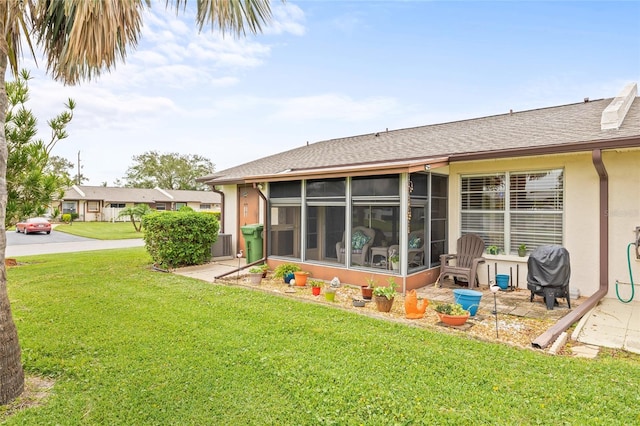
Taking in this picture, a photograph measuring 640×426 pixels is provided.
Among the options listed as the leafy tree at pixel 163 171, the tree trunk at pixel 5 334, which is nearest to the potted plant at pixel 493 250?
the tree trunk at pixel 5 334

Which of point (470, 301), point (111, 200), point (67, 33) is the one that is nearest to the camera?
point (67, 33)

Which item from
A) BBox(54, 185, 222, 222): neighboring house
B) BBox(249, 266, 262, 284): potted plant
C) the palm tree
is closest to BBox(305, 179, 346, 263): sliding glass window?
BBox(249, 266, 262, 284): potted plant

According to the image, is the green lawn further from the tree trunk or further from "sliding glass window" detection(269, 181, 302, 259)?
the tree trunk

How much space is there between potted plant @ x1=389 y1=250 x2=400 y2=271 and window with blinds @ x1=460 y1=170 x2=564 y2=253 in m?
1.87

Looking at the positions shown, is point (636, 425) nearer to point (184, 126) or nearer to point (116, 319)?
point (116, 319)

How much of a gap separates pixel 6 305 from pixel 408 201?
564 cm

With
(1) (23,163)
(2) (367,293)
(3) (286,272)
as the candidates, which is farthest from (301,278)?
(1) (23,163)

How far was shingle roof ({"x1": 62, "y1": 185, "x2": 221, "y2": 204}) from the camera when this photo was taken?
119ft

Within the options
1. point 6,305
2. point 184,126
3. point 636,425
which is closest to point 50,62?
point 6,305

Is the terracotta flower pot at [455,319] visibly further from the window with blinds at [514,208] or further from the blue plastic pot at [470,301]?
the window with blinds at [514,208]

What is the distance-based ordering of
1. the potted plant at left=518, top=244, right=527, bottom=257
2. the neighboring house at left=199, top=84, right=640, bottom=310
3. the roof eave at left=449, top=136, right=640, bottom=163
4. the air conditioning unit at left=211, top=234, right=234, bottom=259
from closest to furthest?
1. the roof eave at left=449, top=136, right=640, bottom=163
2. the neighboring house at left=199, top=84, right=640, bottom=310
3. the potted plant at left=518, top=244, right=527, bottom=257
4. the air conditioning unit at left=211, top=234, right=234, bottom=259

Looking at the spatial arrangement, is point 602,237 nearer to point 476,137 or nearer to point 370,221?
point 476,137

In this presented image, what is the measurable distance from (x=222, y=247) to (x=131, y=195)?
32.8 meters

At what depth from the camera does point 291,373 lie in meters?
3.46
